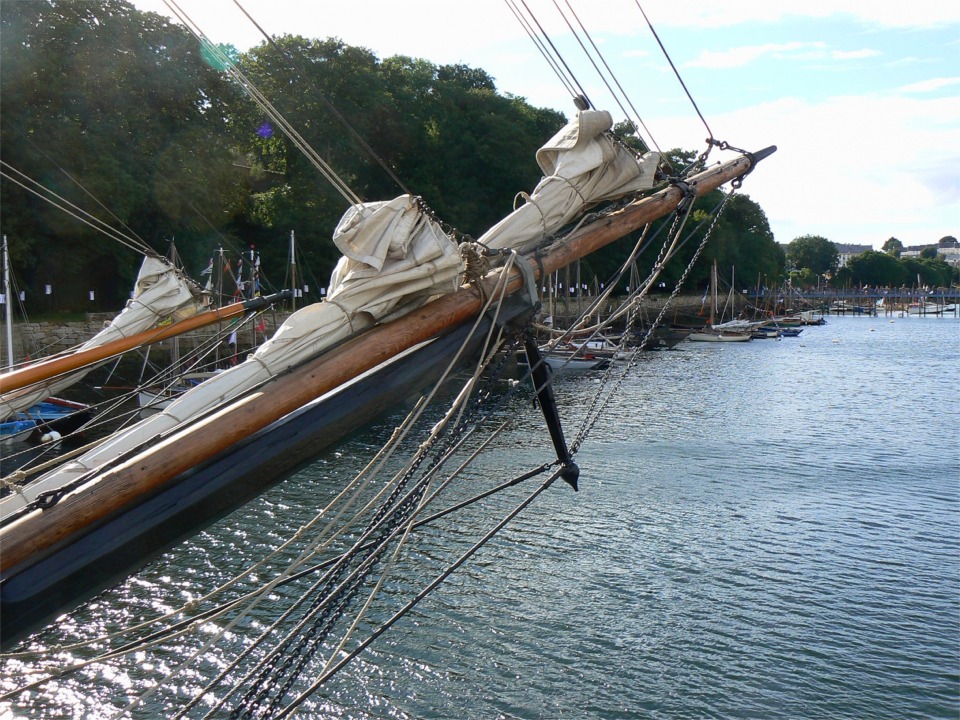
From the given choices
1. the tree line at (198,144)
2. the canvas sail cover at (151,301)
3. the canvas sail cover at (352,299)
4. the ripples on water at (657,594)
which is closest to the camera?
the canvas sail cover at (352,299)

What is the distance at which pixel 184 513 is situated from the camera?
4312 mm

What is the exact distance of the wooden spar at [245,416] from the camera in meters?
3.84

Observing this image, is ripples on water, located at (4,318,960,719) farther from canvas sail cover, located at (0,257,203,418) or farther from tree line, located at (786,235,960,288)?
tree line, located at (786,235,960,288)

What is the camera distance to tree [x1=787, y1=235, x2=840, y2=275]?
17700 cm

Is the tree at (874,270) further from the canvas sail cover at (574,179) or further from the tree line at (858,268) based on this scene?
the canvas sail cover at (574,179)

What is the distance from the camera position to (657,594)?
1414 centimetres

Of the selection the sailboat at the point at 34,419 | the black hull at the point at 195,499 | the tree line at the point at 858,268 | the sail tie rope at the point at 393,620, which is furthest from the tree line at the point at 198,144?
the tree line at the point at 858,268

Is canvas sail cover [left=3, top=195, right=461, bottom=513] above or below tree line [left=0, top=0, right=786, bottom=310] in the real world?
below

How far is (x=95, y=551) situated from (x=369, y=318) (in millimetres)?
2221

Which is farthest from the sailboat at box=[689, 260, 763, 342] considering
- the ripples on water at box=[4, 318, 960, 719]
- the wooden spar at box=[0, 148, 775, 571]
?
the wooden spar at box=[0, 148, 775, 571]

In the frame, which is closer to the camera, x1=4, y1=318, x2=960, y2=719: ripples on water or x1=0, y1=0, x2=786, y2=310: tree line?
x1=4, y1=318, x2=960, y2=719: ripples on water

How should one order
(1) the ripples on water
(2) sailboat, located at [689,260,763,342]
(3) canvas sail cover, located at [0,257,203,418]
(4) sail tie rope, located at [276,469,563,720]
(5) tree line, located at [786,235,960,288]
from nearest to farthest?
1. (4) sail tie rope, located at [276,469,563,720]
2. (1) the ripples on water
3. (3) canvas sail cover, located at [0,257,203,418]
4. (2) sailboat, located at [689,260,763,342]
5. (5) tree line, located at [786,235,960,288]

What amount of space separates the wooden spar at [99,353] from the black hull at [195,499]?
5573 mm

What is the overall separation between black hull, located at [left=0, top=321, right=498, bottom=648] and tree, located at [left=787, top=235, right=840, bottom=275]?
185 meters
